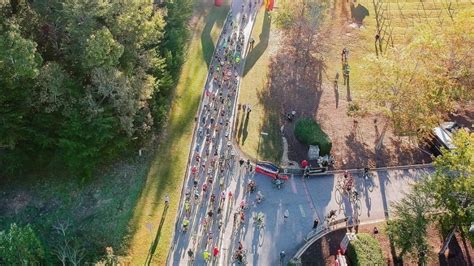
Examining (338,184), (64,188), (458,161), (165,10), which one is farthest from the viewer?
(165,10)

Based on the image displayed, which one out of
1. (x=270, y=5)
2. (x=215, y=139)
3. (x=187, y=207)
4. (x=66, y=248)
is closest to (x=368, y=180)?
(x=215, y=139)

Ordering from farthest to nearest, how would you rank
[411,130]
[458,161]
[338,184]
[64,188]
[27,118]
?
1. [411,130]
2. [338,184]
3. [64,188]
4. [27,118]
5. [458,161]

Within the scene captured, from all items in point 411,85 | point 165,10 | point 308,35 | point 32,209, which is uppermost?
point 308,35

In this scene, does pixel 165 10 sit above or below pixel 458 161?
above

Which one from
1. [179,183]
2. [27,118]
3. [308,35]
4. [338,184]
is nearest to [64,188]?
[27,118]

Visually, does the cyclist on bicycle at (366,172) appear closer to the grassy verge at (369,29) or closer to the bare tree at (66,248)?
the grassy verge at (369,29)

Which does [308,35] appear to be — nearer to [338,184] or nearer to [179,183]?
[338,184]

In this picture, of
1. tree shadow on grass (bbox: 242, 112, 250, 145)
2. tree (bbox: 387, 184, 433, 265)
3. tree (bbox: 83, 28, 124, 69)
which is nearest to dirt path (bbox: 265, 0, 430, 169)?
tree shadow on grass (bbox: 242, 112, 250, 145)
